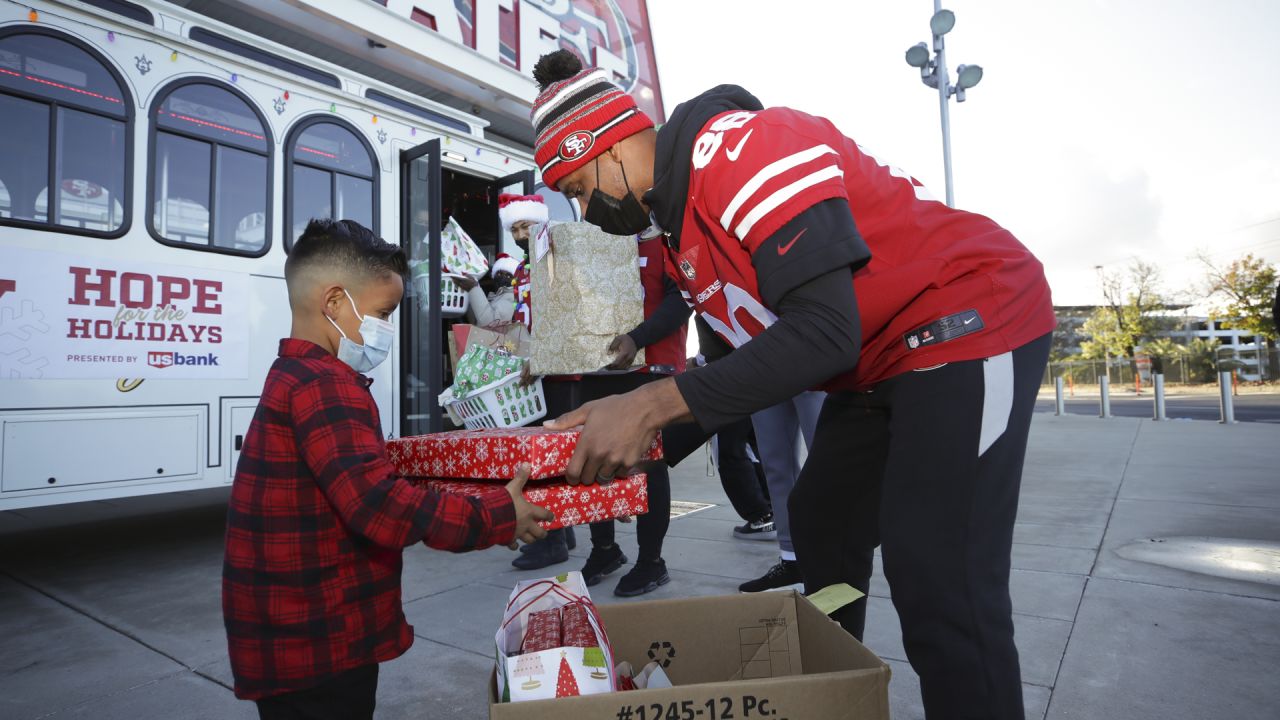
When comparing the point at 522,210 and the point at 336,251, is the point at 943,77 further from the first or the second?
the point at 336,251

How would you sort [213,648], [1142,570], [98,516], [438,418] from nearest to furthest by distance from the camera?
[213,648] < [1142,570] < [438,418] < [98,516]

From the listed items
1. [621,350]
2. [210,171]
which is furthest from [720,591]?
[210,171]

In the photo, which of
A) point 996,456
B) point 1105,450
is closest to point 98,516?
point 996,456

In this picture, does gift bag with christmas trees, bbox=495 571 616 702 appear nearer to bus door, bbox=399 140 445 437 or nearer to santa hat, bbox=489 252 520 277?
bus door, bbox=399 140 445 437

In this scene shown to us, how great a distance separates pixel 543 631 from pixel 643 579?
2.22m

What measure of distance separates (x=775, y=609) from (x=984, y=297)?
2.45 ft

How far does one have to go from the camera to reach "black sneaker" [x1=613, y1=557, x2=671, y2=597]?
3.28 m

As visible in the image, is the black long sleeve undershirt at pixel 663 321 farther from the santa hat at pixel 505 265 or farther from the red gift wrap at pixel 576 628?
the santa hat at pixel 505 265

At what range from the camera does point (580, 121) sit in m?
1.66

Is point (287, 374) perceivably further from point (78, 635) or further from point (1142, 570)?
point (1142, 570)

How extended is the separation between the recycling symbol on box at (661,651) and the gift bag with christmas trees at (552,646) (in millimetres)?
183

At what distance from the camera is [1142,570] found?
11.2 feet

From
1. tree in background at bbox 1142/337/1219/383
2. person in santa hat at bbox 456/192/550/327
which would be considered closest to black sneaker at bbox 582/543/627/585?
person in santa hat at bbox 456/192/550/327

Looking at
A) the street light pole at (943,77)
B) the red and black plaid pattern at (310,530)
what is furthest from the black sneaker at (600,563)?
the street light pole at (943,77)
